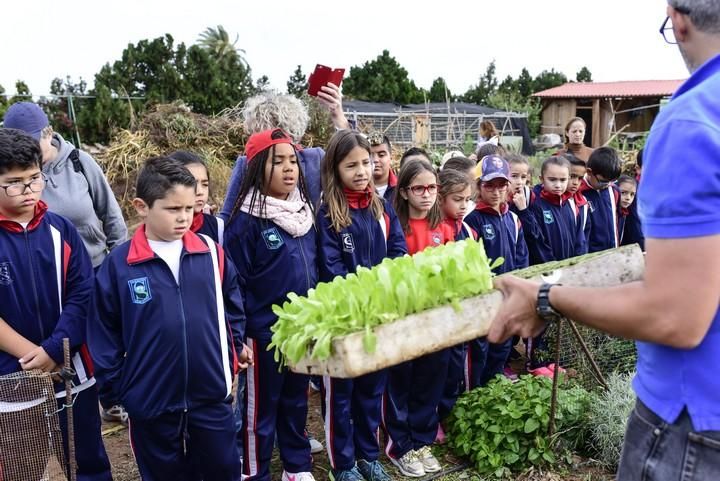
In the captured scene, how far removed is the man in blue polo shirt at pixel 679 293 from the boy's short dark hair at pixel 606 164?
4327 millimetres

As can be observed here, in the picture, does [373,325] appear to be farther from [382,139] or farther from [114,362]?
[382,139]

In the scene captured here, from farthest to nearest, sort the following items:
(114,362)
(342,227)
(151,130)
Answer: (151,130) → (342,227) → (114,362)

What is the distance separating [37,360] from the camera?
300cm

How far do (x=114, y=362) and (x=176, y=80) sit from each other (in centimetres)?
2063

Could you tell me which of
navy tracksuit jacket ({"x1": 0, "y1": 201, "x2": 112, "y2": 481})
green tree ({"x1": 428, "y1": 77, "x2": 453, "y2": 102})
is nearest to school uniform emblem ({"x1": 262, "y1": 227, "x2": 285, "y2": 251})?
navy tracksuit jacket ({"x1": 0, "y1": 201, "x2": 112, "y2": 481})

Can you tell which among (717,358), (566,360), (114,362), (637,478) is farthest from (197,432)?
(566,360)

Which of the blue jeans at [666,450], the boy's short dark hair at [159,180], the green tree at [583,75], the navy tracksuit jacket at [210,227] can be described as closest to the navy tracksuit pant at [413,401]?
the navy tracksuit jacket at [210,227]

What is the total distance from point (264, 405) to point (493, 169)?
2.48 meters

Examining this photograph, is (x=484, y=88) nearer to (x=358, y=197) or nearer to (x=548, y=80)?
(x=548, y=80)

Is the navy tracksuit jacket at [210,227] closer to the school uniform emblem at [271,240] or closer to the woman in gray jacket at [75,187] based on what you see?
the school uniform emblem at [271,240]

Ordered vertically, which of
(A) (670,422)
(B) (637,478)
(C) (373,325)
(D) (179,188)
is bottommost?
(B) (637,478)

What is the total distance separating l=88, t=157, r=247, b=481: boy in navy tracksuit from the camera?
2.81m

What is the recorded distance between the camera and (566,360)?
4.92m

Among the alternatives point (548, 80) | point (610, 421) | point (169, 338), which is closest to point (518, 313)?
point (169, 338)
